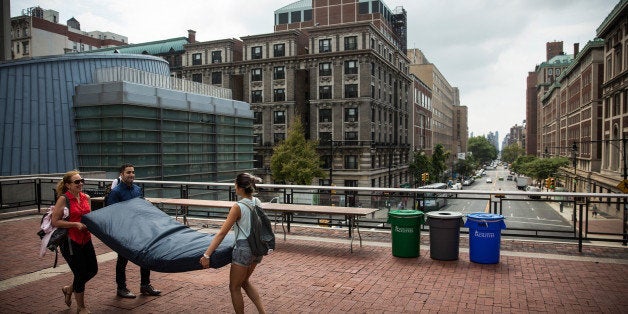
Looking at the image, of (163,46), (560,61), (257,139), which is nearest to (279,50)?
(257,139)

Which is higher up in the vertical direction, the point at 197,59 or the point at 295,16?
the point at 295,16

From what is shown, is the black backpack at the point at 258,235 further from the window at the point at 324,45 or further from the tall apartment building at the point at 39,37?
the tall apartment building at the point at 39,37

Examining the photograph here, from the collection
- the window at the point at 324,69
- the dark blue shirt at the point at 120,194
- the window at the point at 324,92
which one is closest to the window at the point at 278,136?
the window at the point at 324,92

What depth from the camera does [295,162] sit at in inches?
1820

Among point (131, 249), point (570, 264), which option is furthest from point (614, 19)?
point (131, 249)

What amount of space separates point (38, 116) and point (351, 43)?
36.1 m

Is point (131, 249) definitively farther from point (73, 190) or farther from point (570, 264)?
point (570, 264)

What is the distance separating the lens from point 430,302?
6.61m

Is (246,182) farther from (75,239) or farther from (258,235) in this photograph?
(75,239)

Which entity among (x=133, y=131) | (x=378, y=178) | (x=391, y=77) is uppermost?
(x=391, y=77)

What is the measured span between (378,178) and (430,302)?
50.9 m

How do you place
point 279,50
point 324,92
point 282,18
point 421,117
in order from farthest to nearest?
point 421,117 < point 282,18 < point 279,50 < point 324,92

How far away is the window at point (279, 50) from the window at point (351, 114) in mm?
11854

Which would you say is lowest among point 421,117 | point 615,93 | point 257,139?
point 257,139
